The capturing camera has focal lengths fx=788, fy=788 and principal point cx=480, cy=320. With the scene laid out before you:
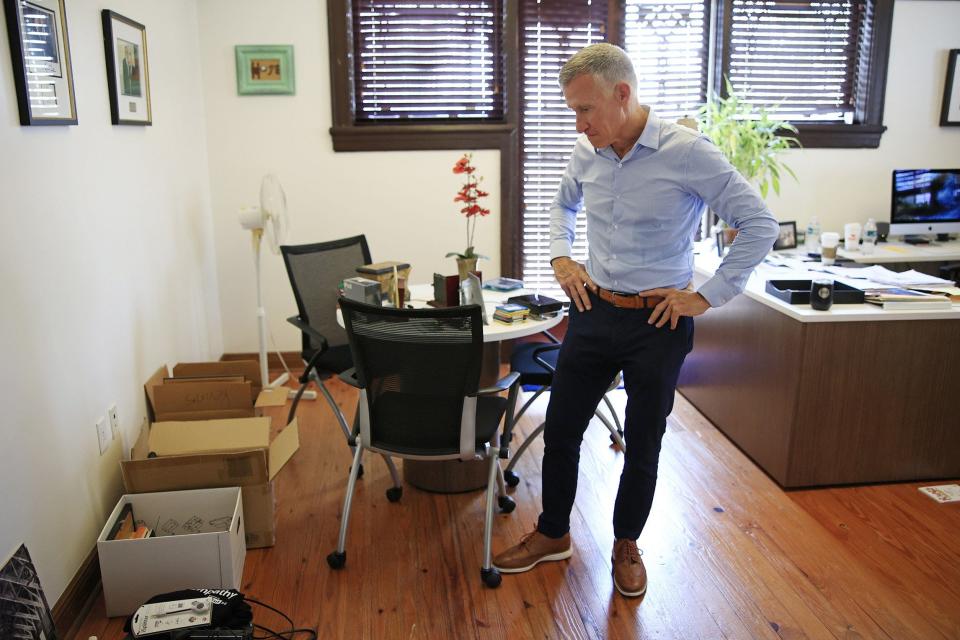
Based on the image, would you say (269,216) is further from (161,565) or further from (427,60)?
(161,565)

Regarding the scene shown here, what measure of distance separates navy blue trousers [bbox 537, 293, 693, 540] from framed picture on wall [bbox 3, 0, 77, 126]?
171 cm

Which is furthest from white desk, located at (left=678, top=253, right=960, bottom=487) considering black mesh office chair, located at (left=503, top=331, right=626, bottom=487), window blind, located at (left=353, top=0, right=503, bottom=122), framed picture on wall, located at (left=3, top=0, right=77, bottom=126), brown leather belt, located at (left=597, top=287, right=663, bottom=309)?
framed picture on wall, located at (left=3, top=0, right=77, bottom=126)

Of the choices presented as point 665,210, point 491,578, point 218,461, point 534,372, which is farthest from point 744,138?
point 218,461

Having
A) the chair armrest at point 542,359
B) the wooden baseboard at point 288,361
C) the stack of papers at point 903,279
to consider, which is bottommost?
the wooden baseboard at point 288,361

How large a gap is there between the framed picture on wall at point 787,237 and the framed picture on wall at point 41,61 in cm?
373

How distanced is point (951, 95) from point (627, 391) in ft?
12.6

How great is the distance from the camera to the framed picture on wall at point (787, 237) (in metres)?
4.64

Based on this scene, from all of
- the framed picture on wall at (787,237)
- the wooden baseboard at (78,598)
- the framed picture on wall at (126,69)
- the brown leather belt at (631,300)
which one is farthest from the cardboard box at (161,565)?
the framed picture on wall at (787,237)

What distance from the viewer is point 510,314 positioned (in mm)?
2977

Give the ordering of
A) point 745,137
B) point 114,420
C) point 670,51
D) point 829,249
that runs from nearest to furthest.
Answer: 1. point 114,420
2. point 829,249
3. point 745,137
4. point 670,51

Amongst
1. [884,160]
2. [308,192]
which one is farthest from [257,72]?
[884,160]

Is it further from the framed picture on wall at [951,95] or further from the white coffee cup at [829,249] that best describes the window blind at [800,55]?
the white coffee cup at [829,249]

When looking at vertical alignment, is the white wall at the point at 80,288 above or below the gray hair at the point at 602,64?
below

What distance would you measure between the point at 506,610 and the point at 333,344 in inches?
64.6
